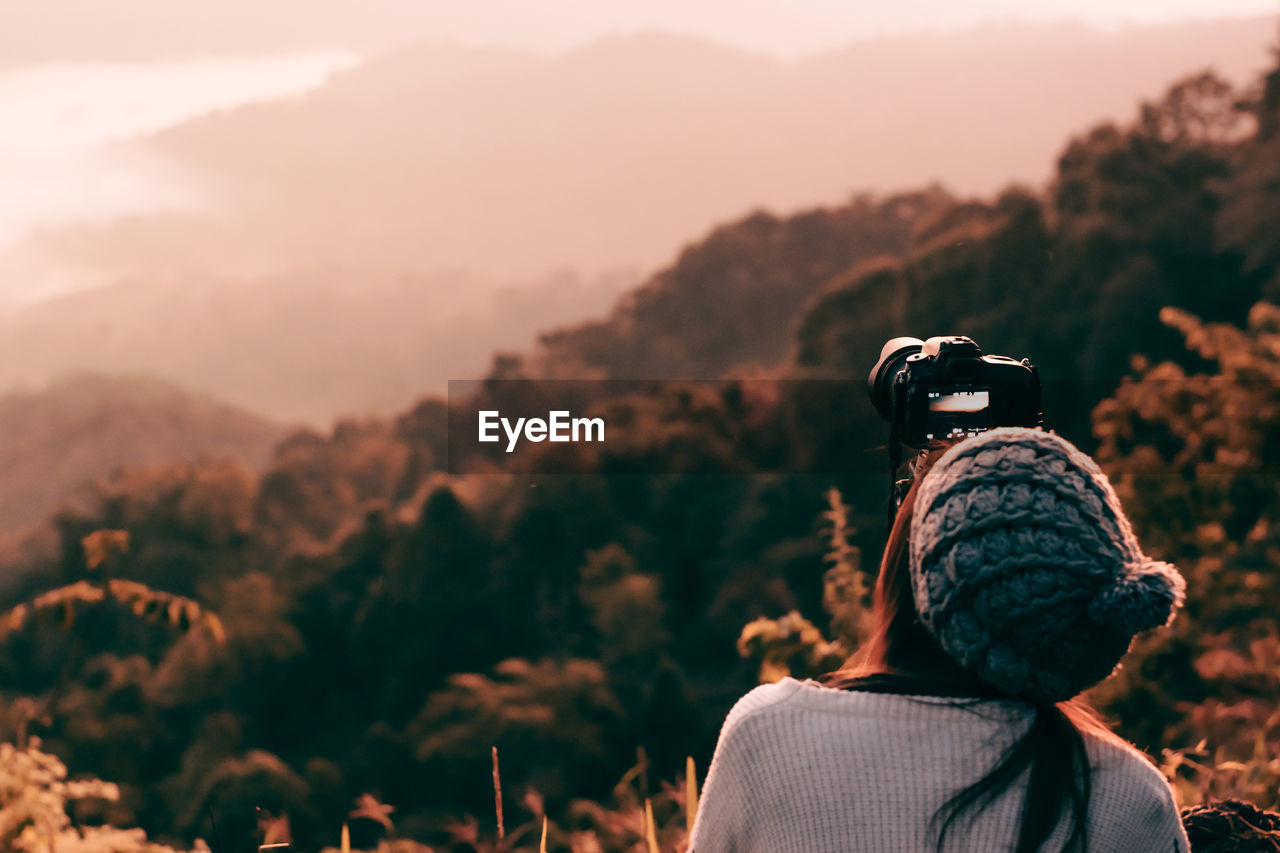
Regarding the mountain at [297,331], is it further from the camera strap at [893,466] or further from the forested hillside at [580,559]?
the camera strap at [893,466]

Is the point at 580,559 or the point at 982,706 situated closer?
the point at 982,706

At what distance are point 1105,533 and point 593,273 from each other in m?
50.9

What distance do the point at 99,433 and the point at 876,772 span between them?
5048 centimetres

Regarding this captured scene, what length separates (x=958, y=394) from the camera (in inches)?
57.2

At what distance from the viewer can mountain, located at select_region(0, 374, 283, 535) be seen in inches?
1688

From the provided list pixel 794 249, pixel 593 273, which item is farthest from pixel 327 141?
pixel 794 249

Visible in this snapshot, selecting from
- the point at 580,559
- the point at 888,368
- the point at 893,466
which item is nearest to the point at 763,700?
the point at 893,466

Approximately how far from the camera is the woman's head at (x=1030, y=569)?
2.83 feet

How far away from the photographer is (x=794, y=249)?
42750 mm

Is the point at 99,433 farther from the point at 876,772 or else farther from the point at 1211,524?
the point at 876,772

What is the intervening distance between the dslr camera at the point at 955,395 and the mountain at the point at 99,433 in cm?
4190

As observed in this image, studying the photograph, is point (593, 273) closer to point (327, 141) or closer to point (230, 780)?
point (327, 141)

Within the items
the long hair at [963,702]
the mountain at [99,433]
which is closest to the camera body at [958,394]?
the long hair at [963,702]

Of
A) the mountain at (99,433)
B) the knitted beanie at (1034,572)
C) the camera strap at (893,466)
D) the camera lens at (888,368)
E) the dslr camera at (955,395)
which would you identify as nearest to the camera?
the knitted beanie at (1034,572)
